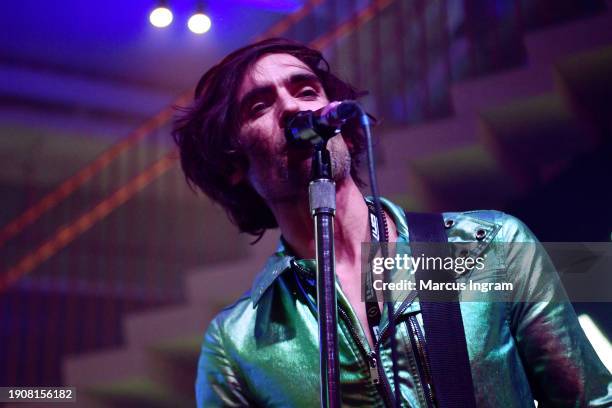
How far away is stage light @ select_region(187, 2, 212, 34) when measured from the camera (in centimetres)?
356

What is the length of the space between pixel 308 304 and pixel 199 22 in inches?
83.9

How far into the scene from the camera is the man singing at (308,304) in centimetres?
157

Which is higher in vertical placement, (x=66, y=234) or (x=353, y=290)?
(x=66, y=234)

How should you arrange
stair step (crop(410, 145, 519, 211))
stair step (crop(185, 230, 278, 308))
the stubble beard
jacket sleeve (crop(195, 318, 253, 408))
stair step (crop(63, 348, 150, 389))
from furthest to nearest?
1. stair step (crop(63, 348, 150, 389))
2. stair step (crop(185, 230, 278, 308))
3. stair step (crop(410, 145, 519, 211))
4. jacket sleeve (crop(195, 318, 253, 408))
5. the stubble beard

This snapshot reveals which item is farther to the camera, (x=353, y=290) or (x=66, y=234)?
(x=66, y=234)

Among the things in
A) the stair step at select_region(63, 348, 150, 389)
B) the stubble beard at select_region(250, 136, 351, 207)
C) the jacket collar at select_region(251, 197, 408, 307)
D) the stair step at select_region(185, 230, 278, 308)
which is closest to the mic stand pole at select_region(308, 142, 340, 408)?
the stubble beard at select_region(250, 136, 351, 207)

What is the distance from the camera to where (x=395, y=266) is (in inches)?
67.5

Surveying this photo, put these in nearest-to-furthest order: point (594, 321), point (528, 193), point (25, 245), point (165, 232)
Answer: point (594, 321), point (528, 193), point (25, 245), point (165, 232)

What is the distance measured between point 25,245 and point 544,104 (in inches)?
222

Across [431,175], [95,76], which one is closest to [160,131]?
[95,76]

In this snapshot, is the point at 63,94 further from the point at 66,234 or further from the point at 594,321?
the point at 594,321

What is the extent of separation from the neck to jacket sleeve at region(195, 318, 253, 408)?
27 cm

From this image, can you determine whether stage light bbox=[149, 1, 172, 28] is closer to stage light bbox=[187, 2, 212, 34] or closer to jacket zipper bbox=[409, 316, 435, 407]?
stage light bbox=[187, 2, 212, 34]

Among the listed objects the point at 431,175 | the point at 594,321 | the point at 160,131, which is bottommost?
the point at 594,321
